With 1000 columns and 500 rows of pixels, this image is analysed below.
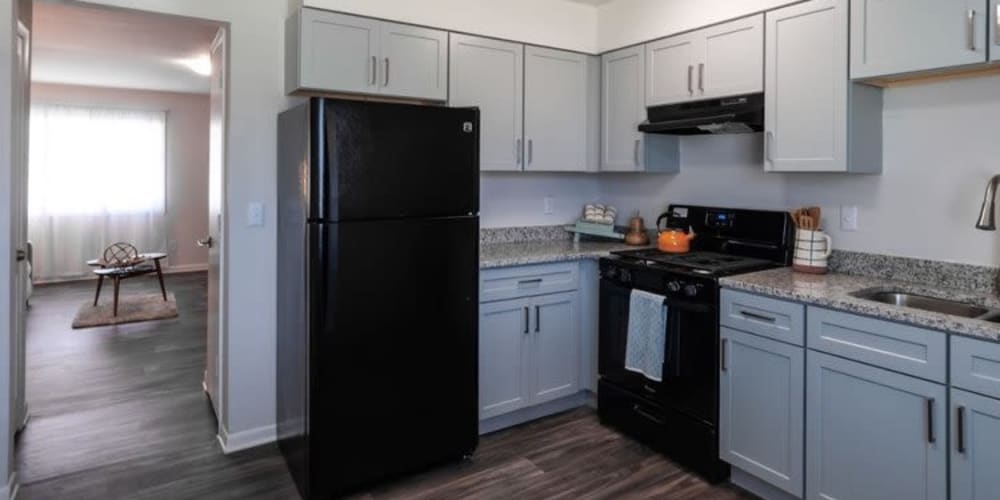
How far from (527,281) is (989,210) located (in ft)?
6.10

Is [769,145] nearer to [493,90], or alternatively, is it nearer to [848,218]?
[848,218]

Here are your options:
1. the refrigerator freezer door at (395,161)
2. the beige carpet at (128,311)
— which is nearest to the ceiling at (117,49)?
the refrigerator freezer door at (395,161)

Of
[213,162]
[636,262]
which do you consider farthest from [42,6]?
[636,262]

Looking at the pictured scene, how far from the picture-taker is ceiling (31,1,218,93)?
4.20 metres

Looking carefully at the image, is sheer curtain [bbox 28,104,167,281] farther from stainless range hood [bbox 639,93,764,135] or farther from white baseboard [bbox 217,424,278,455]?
stainless range hood [bbox 639,93,764,135]

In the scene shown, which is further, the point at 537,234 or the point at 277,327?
the point at 537,234

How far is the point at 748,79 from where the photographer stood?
276cm

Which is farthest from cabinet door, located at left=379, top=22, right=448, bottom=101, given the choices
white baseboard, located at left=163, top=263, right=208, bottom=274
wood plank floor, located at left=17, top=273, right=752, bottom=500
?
white baseboard, located at left=163, top=263, right=208, bottom=274

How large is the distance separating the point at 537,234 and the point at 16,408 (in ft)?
9.37

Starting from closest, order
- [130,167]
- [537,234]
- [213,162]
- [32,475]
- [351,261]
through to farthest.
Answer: [351,261], [32,475], [213,162], [537,234], [130,167]

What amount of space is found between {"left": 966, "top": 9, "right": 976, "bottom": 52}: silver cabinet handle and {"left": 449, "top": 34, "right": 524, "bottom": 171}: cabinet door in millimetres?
1969

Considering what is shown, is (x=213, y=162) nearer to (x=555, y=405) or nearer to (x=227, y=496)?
(x=227, y=496)

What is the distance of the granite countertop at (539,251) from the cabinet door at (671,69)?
2.81 ft

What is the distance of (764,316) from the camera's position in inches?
92.0
